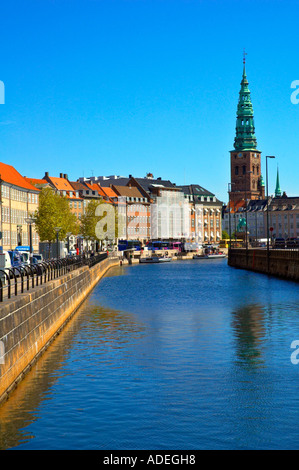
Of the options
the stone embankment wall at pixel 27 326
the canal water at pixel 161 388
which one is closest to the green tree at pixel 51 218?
the canal water at pixel 161 388

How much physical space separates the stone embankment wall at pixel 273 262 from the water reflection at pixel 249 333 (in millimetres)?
29739

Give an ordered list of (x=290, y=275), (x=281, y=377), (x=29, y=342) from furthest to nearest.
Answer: (x=290, y=275), (x=29, y=342), (x=281, y=377)

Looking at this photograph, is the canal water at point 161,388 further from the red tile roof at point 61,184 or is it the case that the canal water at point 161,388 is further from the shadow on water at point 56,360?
the red tile roof at point 61,184

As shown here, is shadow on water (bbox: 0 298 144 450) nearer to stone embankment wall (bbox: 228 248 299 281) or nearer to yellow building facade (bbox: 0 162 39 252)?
stone embankment wall (bbox: 228 248 299 281)

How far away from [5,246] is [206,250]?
93398mm

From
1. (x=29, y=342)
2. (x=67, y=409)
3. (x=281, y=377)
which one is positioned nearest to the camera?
(x=67, y=409)

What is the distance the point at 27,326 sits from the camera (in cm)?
2445

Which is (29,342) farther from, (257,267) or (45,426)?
(257,267)

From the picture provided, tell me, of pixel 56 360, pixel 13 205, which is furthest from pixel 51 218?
pixel 56 360

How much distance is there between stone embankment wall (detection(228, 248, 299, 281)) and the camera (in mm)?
77625

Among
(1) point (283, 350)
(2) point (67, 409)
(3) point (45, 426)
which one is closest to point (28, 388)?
(2) point (67, 409)

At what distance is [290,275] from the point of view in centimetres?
7900

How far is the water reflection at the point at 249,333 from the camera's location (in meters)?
26.6
